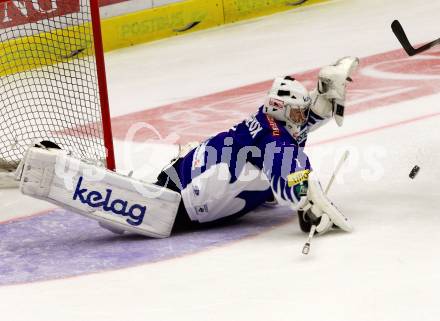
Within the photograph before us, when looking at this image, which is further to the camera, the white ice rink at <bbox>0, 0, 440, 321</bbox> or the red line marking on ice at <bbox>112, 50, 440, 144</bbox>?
the red line marking on ice at <bbox>112, 50, 440, 144</bbox>

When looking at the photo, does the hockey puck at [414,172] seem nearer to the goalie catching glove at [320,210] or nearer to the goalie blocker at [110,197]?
the goalie catching glove at [320,210]

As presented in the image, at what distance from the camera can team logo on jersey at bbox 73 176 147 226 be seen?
176 inches

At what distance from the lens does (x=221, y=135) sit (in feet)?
14.9

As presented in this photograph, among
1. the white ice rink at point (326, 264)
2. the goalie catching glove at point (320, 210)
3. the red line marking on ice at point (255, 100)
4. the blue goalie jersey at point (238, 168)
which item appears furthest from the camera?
the red line marking on ice at point (255, 100)

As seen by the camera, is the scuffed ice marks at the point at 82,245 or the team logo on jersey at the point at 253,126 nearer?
the scuffed ice marks at the point at 82,245

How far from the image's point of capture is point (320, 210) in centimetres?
421

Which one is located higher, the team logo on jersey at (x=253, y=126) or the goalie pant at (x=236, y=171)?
the team logo on jersey at (x=253, y=126)

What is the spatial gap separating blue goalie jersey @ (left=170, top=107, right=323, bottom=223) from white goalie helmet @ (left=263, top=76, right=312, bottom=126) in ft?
0.12

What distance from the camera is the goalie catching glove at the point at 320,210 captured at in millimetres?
4199

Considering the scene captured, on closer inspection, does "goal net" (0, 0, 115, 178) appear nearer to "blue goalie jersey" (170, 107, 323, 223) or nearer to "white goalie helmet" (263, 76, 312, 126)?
"blue goalie jersey" (170, 107, 323, 223)

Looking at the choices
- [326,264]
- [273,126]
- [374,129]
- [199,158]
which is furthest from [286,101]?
[374,129]

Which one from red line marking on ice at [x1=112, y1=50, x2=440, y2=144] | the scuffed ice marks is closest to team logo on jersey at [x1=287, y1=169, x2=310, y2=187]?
the scuffed ice marks

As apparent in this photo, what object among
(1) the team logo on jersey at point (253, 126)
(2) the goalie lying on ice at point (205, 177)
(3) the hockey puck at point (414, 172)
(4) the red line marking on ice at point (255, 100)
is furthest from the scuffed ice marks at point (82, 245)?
(4) the red line marking on ice at point (255, 100)

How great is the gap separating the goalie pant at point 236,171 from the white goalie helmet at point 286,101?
0.04 meters
